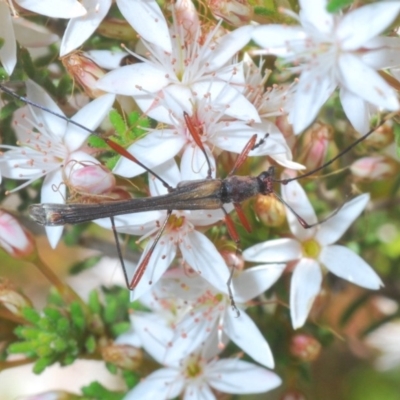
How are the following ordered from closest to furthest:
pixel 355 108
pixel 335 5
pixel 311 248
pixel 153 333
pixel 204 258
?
pixel 335 5, pixel 355 108, pixel 204 258, pixel 311 248, pixel 153 333

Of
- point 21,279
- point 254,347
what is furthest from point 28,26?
point 21,279

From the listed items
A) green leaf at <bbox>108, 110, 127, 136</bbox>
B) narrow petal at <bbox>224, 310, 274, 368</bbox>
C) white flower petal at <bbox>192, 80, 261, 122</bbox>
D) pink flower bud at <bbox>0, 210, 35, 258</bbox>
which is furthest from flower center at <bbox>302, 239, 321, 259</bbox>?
pink flower bud at <bbox>0, 210, 35, 258</bbox>

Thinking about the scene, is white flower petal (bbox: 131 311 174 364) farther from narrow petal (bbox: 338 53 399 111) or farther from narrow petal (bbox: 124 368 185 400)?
narrow petal (bbox: 338 53 399 111)

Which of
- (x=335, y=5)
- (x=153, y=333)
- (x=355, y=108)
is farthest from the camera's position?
(x=153, y=333)

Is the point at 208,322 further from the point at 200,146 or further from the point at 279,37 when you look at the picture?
the point at 279,37

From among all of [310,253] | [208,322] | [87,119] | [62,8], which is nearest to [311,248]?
[310,253]

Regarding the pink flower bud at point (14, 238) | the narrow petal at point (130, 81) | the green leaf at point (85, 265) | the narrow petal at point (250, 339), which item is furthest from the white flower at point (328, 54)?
the green leaf at point (85, 265)

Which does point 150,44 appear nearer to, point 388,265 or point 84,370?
point 388,265
